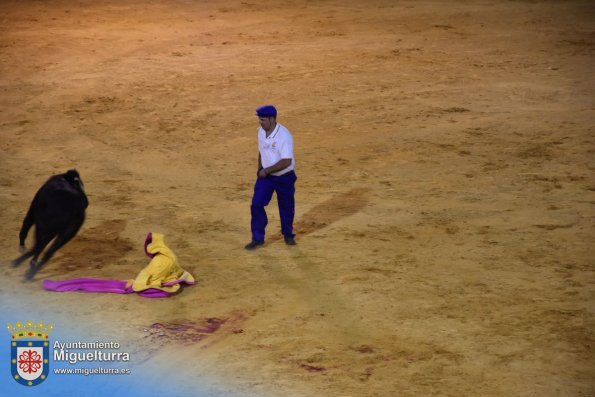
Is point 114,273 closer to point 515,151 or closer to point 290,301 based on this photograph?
point 290,301

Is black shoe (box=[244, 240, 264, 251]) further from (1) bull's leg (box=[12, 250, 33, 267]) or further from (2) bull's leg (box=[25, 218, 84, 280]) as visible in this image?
(1) bull's leg (box=[12, 250, 33, 267])

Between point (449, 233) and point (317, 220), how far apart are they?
68.8 inches

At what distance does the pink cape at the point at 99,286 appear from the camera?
9.84m

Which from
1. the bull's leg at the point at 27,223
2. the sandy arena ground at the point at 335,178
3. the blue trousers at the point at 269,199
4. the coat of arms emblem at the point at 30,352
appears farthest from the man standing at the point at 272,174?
the coat of arms emblem at the point at 30,352

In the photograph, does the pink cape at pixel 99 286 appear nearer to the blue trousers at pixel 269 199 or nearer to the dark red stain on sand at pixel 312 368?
the blue trousers at pixel 269 199

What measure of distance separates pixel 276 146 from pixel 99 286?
259cm

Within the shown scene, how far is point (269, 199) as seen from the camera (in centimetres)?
1112


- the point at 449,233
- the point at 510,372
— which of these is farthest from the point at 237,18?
the point at 510,372

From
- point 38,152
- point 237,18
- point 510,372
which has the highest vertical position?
point 237,18

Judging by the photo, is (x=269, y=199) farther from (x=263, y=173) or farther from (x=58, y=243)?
(x=58, y=243)

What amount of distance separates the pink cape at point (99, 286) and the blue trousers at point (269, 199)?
1.43 m

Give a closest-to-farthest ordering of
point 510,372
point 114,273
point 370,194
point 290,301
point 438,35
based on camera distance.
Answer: point 510,372 → point 290,301 → point 114,273 → point 370,194 → point 438,35

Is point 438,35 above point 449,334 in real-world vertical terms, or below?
above

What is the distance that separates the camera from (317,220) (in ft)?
40.1
